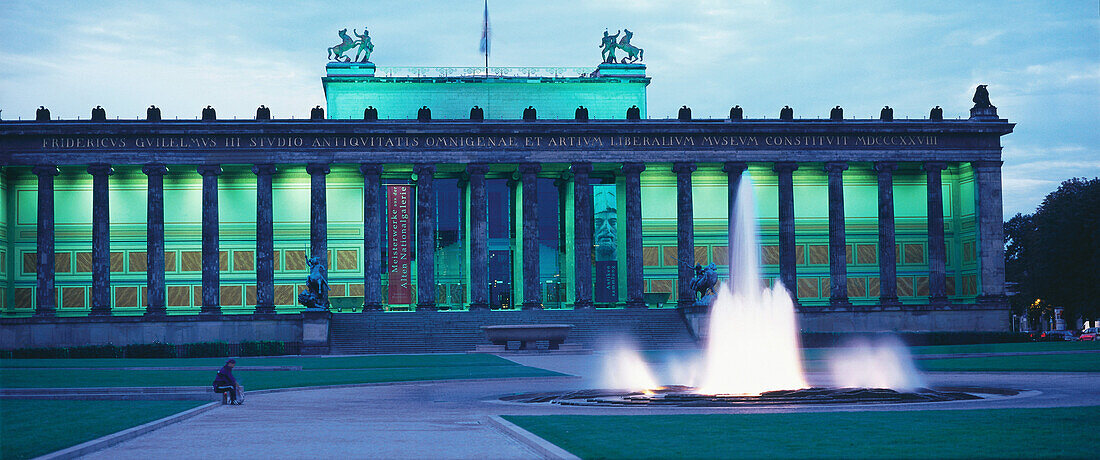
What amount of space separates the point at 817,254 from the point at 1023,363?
4183 centimetres

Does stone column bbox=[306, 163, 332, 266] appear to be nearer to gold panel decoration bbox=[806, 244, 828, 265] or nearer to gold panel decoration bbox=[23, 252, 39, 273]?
gold panel decoration bbox=[23, 252, 39, 273]

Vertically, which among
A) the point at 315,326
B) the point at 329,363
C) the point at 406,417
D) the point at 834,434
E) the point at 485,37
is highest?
the point at 485,37

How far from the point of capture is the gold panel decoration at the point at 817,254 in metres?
84.4

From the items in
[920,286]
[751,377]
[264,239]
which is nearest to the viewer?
[751,377]

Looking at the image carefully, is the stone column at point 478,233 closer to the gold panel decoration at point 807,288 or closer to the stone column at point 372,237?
the stone column at point 372,237

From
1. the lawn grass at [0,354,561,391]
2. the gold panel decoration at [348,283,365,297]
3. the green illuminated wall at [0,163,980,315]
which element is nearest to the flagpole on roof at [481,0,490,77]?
the green illuminated wall at [0,163,980,315]

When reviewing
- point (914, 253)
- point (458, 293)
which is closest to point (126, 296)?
point (458, 293)

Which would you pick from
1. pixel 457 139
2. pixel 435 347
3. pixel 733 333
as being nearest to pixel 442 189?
pixel 457 139

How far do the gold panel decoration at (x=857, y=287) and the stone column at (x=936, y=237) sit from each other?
559 centimetres

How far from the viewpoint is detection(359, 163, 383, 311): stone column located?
7550 cm

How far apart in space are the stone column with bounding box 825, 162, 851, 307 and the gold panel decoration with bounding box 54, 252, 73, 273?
162ft

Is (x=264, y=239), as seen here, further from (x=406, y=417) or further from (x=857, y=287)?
(x=406, y=417)

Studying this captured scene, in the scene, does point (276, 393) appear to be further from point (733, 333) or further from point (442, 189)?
point (442, 189)

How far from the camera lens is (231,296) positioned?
81438mm
